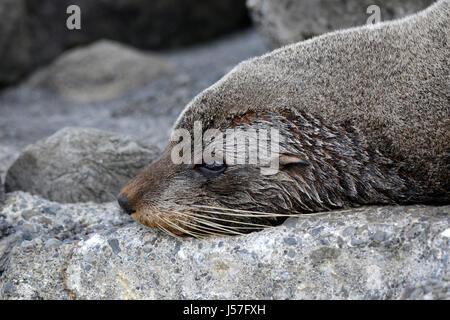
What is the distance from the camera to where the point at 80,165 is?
4.86m

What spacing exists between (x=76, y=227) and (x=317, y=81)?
2095mm

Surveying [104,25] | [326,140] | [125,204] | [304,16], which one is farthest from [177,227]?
[104,25]

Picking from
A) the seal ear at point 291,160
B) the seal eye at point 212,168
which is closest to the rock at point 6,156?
the seal eye at point 212,168

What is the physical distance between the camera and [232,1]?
1193 cm

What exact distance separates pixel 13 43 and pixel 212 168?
6959 millimetres

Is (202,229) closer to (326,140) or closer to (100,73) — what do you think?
(326,140)

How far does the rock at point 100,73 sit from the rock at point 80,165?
4.21 m

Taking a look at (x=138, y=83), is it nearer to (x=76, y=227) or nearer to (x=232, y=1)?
(x=232, y=1)

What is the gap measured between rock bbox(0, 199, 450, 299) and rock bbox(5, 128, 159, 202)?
2.74 ft

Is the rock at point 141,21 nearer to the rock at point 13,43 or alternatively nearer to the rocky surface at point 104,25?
the rocky surface at point 104,25

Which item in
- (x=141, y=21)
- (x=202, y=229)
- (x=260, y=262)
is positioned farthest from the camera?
Result: (x=141, y=21)

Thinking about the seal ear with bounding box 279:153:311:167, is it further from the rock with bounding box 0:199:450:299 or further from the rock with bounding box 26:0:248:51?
the rock with bounding box 26:0:248:51

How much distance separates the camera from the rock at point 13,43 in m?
9.18
